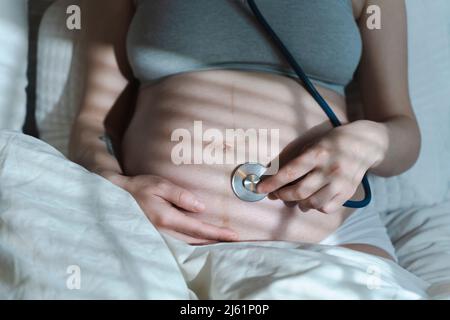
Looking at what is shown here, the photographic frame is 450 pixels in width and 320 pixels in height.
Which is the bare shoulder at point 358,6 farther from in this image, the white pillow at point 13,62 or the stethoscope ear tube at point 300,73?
the white pillow at point 13,62

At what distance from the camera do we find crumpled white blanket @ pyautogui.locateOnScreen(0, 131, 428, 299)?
0.65 metres

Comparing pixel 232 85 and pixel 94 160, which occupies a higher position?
pixel 232 85

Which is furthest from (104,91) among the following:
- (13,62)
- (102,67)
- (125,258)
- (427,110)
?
(427,110)

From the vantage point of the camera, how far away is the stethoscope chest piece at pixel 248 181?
2.78 feet

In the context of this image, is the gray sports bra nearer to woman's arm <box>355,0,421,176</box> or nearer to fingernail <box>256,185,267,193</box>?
woman's arm <box>355,0,421,176</box>

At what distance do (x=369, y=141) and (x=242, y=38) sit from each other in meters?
0.28

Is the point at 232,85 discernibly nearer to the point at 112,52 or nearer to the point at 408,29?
the point at 112,52

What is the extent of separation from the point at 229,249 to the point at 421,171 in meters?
0.61

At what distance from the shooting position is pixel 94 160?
978mm

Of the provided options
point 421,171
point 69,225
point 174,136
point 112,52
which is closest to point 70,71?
point 112,52

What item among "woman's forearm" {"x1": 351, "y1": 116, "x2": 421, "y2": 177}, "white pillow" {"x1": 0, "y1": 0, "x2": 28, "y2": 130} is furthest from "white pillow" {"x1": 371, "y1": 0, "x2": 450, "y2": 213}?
"white pillow" {"x1": 0, "y1": 0, "x2": 28, "y2": 130}
